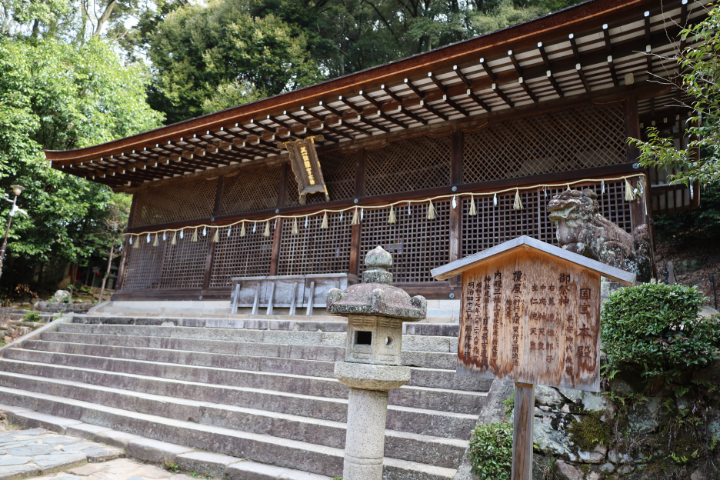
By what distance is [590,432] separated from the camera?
424 centimetres

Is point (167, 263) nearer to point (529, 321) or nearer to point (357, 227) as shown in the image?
point (357, 227)

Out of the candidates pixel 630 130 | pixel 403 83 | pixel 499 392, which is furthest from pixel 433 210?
pixel 499 392

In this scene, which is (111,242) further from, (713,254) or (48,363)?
(713,254)

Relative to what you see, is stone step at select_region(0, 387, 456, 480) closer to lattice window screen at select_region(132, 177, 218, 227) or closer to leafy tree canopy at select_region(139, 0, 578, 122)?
lattice window screen at select_region(132, 177, 218, 227)

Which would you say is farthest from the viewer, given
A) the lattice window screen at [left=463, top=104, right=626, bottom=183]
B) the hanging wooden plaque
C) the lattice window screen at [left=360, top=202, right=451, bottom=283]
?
the lattice window screen at [left=360, top=202, right=451, bottom=283]

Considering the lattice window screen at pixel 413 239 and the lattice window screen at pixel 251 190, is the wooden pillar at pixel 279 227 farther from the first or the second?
the lattice window screen at pixel 413 239

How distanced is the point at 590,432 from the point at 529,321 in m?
1.71

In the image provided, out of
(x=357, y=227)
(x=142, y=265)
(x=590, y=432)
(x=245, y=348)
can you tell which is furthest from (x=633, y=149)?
(x=142, y=265)

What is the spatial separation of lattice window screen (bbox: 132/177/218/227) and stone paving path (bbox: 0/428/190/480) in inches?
341

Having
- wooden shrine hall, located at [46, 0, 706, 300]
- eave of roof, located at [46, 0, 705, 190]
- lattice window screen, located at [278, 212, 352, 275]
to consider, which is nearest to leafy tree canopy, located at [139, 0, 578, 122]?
wooden shrine hall, located at [46, 0, 706, 300]

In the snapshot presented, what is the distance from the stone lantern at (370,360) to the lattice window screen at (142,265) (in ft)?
39.6

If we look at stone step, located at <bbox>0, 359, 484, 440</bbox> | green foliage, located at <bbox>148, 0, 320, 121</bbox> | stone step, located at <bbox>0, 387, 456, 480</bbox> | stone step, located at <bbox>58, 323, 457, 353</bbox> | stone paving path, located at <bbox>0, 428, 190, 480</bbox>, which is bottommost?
stone paving path, located at <bbox>0, 428, 190, 480</bbox>

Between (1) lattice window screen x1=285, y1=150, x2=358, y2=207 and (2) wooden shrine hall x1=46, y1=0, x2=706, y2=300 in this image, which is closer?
(2) wooden shrine hall x1=46, y1=0, x2=706, y2=300

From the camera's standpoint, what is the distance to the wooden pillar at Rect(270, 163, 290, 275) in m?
12.2
